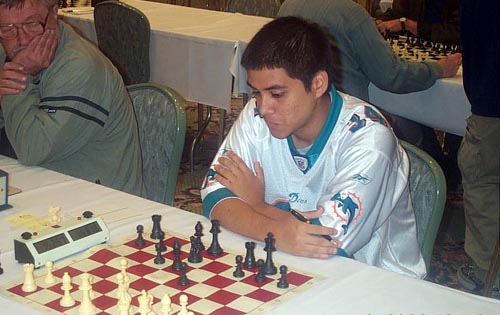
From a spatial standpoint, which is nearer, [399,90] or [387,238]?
[387,238]

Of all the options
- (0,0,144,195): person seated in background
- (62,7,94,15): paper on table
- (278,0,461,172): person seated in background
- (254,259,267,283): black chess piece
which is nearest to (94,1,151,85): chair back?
(62,7,94,15): paper on table

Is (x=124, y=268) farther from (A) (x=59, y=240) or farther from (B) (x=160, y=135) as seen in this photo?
(B) (x=160, y=135)

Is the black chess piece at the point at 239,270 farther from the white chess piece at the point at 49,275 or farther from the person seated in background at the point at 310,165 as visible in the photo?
the white chess piece at the point at 49,275

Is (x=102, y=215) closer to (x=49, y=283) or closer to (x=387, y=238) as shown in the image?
(x=49, y=283)

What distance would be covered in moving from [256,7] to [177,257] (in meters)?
4.32

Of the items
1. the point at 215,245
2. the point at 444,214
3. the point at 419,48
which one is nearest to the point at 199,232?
the point at 215,245

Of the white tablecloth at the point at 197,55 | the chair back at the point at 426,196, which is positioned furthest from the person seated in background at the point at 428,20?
the chair back at the point at 426,196

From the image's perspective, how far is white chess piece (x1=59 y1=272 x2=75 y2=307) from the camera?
1525 millimetres

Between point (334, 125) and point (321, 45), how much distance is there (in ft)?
0.69

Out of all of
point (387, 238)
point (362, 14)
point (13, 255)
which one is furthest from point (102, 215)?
point (362, 14)

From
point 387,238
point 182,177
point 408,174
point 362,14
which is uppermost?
point 362,14

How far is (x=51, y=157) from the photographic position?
246cm

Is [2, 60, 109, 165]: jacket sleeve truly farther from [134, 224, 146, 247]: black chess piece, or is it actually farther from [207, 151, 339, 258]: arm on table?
[134, 224, 146, 247]: black chess piece

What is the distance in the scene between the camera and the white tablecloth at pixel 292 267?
1.55 m
